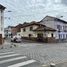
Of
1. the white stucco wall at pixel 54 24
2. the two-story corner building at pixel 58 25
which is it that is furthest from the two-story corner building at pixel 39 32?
the two-story corner building at pixel 58 25

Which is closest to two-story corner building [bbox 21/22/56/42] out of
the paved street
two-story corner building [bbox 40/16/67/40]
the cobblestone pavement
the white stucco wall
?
the white stucco wall

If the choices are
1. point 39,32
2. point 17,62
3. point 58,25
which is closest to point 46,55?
point 17,62

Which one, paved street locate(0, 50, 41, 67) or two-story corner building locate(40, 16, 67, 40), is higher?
two-story corner building locate(40, 16, 67, 40)

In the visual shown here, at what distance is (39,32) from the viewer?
232 ft

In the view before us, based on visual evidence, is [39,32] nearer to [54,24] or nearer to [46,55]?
[54,24]

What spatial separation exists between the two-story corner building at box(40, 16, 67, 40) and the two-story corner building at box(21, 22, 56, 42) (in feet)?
17.9

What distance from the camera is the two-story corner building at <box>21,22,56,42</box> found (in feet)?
217

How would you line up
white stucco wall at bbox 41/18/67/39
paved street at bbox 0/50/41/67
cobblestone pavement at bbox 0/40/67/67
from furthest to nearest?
white stucco wall at bbox 41/18/67/39, cobblestone pavement at bbox 0/40/67/67, paved street at bbox 0/50/41/67

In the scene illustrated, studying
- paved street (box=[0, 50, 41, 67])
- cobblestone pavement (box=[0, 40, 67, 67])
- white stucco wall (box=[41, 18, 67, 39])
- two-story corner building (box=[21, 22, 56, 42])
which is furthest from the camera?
white stucco wall (box=[41, 18, 67, 39])

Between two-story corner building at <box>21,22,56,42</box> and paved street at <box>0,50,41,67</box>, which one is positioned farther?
two-story corner building at <box>21,22,56,42</box>

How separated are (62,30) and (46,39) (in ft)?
56.5

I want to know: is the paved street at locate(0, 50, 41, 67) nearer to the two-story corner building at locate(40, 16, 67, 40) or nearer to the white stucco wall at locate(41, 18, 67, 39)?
the white stucco wall at locate(41, 18, 67, 39)

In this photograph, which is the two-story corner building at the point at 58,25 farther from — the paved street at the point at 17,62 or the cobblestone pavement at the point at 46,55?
the paved street at the point at 17,62

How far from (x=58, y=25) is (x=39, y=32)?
978cm
